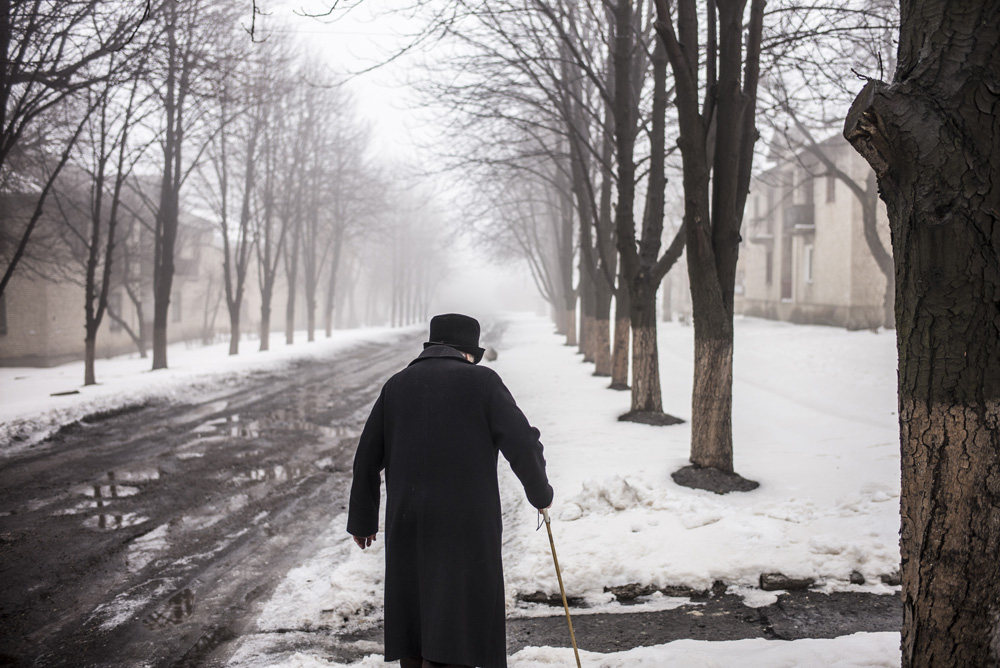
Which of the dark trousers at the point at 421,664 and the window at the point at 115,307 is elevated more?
the window at the point at 115,307

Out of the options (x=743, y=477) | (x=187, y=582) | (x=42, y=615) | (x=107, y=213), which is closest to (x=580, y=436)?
(x=743, y=477)

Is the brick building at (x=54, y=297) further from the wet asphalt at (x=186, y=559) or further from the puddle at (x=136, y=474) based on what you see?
the puddle at (x=136, y=474)

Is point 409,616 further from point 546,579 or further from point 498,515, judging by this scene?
point 546,579

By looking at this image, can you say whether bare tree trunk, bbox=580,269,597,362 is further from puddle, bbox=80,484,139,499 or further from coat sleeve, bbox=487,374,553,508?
coat sleeve, bbox=487,374,553,508

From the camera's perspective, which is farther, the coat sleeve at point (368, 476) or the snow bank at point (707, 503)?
the snow bank at point (707, 503)

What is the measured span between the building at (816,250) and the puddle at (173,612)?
17.9 m

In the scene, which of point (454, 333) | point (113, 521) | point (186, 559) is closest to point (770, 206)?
point (113, 521)

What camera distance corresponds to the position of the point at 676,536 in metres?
5.31

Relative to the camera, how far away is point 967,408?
2.75m

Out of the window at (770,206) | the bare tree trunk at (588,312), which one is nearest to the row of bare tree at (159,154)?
the bare tree trunk at (588,312)

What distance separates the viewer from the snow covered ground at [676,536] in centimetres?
384

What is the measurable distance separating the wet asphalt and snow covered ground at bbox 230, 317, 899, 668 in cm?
21

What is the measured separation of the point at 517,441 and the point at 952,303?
1.79 metres

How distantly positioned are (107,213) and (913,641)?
100ft
